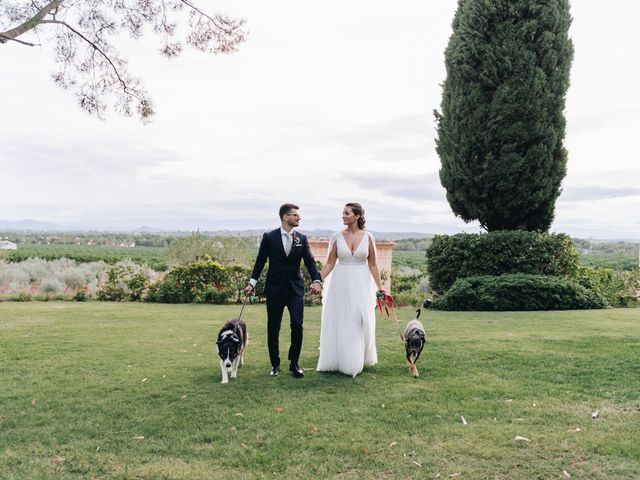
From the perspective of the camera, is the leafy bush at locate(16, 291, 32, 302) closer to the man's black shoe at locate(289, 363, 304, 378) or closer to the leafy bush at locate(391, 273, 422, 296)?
the leafy bush at locate(391, 273, 422, 296)

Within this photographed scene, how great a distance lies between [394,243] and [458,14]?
7.68m

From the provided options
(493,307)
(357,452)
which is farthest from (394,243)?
(357,452)

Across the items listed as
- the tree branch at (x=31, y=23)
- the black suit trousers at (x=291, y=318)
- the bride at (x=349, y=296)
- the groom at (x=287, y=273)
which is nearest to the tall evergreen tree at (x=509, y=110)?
the bride at (x=349, y=296)

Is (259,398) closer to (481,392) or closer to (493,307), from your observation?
(481,392)

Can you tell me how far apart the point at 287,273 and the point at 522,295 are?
377 inches

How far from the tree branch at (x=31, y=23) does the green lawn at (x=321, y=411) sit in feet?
15.7

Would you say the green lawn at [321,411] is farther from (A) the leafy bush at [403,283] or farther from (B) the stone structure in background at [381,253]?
(A) the leafy bush at [403,283]

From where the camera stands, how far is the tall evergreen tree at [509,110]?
16734 millimetres

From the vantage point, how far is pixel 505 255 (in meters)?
16.1

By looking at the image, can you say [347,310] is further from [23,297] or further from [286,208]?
[23,297]

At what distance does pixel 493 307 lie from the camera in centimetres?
1480

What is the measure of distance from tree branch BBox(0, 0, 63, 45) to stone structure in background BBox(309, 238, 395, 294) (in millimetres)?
10185

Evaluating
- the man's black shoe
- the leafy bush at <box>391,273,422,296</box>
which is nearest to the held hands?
the man's black shoe

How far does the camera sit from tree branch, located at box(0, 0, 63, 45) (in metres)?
8.23
